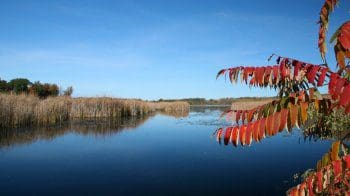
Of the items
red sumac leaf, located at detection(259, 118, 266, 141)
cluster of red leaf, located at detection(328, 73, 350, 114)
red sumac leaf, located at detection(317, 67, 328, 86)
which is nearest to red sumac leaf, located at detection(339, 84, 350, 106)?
cluster of red leaf, located at detection(328, 73, 350, 114)

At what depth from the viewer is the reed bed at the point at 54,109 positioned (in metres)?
17.2

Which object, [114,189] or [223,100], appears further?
[223,100]

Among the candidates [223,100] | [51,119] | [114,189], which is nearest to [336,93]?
[114,189]

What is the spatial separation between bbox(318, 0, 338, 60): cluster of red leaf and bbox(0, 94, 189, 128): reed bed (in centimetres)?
1694

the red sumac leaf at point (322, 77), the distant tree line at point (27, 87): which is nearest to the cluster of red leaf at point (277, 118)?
the red sumac leaf at point (322, 77)

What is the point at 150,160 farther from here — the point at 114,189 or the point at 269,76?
the point at 269,76

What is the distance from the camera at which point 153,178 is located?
7.70 m

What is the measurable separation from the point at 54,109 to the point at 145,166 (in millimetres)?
14189

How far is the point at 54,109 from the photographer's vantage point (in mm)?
21328

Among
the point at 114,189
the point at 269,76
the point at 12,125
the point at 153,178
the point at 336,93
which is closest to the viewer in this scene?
the point at 336,93

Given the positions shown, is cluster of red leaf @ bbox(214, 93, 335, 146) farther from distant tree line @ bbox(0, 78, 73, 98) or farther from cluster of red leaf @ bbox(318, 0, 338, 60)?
distant tree line @ bbox(0, 78, 73, 98)

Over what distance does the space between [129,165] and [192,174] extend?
2036 millimetres

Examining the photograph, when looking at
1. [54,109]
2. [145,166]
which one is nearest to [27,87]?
[54,109]

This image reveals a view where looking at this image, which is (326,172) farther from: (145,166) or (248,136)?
(145,166)
